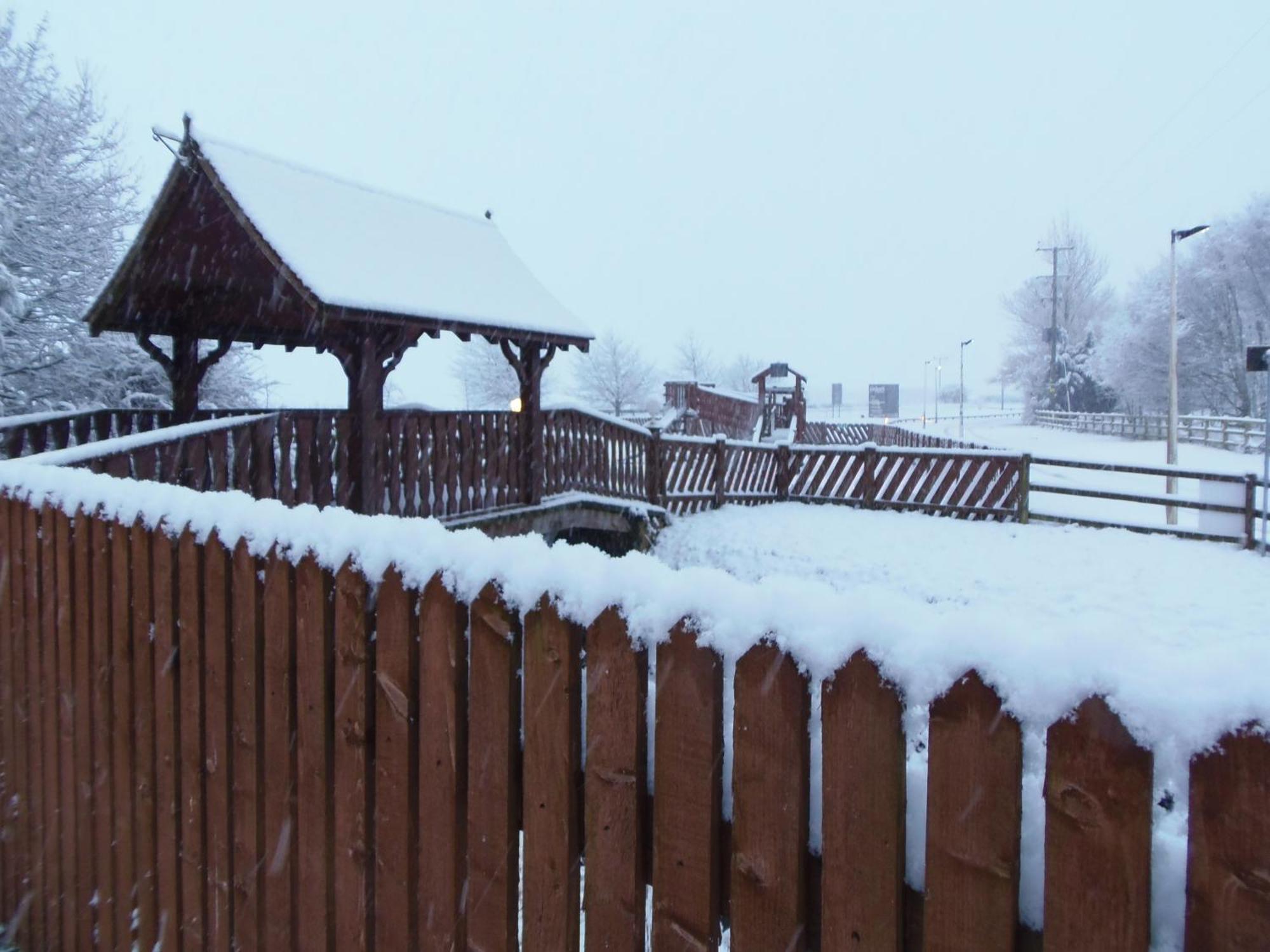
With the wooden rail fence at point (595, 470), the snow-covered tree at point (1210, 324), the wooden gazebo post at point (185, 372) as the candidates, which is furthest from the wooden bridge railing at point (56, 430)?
the snow-covered tree at point (1210, 324)

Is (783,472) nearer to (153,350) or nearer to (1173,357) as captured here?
(153,350)

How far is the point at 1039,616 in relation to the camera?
8102mm

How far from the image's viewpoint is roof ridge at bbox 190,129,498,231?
8.70 m

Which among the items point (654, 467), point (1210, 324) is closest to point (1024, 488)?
point (654, 467)

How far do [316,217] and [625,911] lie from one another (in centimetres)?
917

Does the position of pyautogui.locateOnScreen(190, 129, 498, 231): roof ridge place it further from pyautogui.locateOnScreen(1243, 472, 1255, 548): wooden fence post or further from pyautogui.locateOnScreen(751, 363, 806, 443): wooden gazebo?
pyautogui.locateOnScreen(751, 363, 806, 443): wooden gazebo

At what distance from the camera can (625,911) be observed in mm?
1632

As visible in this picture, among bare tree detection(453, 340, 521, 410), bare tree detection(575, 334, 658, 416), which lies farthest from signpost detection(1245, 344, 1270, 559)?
bare tree detection(575, 334, 658, 416)

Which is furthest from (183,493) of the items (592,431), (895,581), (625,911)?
(592,431)

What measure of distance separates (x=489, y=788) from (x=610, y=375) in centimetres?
6403

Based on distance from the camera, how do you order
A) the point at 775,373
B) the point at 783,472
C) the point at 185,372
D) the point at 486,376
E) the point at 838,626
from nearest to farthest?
the point at 838,626
the point at 185,372
the point at 783,472
the point at 775,373
the point at 486,376

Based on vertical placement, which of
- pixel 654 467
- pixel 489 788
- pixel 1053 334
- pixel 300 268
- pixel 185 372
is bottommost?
pixel 489 788

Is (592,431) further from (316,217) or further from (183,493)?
(183,493)

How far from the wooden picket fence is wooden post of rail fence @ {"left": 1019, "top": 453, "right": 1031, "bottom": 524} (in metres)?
13.8
